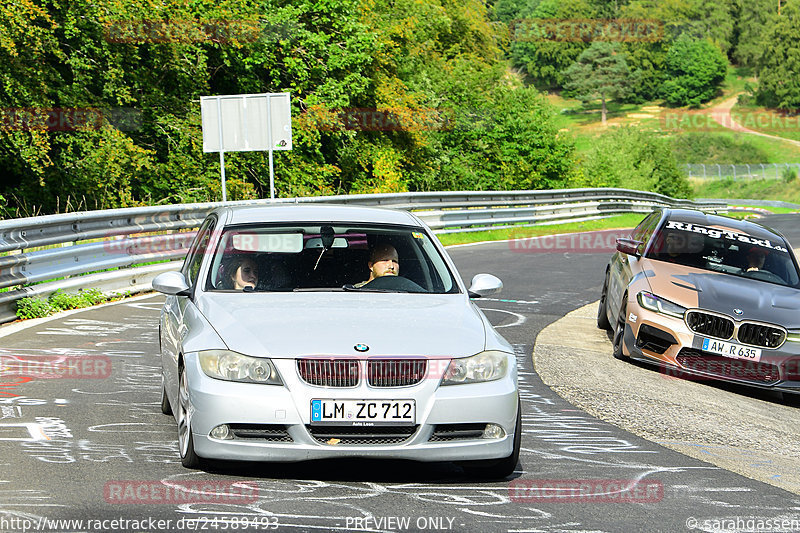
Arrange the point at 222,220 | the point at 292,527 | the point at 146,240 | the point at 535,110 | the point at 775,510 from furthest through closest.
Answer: the point at 535,110
the point at 146,240
the point at 222,220
the point at 775,510
the point at 292,527

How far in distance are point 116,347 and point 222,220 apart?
3602 mm

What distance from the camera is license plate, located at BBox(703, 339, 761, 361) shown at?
9.45 metres

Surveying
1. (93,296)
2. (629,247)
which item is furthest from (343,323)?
(93,296)

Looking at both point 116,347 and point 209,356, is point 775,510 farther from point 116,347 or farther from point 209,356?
point 116,347

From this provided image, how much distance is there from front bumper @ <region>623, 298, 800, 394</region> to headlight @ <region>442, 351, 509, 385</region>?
4.58 meters

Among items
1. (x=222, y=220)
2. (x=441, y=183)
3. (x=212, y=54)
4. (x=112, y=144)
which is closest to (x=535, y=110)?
(x=441, y=183)

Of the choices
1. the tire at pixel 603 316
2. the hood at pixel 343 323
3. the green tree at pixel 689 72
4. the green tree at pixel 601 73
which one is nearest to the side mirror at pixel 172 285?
the hood at pixel 343 323

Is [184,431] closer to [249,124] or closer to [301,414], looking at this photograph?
[301,414]

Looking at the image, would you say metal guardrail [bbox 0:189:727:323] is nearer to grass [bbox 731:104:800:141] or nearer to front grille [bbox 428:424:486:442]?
front grille [bbox 428:424:486:442]

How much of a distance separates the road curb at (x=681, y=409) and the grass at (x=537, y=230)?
1477 centimetres

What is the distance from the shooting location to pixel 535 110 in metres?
51.4

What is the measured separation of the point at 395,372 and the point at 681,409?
366 cm

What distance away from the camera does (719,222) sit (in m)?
11.6

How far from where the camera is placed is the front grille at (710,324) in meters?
9.56
